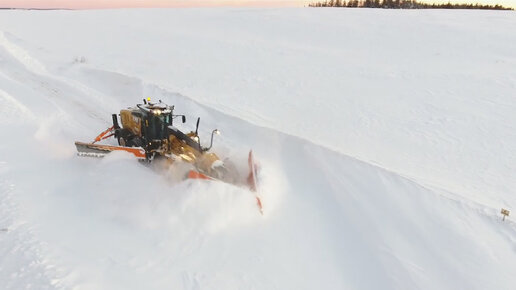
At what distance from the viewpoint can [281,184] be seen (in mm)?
8922

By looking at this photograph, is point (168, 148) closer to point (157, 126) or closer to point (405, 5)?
point (157, 126)

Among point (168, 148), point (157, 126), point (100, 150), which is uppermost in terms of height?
point (157, 126)

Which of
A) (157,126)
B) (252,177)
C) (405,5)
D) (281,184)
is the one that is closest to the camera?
(252,177)

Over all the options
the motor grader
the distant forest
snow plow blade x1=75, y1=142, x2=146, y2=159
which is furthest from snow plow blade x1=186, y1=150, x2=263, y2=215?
the distant forest

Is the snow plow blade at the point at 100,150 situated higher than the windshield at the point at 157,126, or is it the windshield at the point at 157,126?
the windshield at the point at 157,126

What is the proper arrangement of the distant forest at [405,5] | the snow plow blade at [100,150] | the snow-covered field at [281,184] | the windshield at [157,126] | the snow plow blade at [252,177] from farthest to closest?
the distant forest at [405,5], the windshield at [157,126], the snow plow blade at [100,150], the snow plow blade at [252,177], the snow-covered field at [281,184]

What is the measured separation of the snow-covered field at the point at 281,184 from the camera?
20.8 feet

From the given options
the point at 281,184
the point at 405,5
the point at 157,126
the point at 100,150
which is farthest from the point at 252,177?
the point at 405,5

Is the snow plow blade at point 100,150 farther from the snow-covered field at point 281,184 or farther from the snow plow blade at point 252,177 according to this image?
the snow plow blade at point 252,177

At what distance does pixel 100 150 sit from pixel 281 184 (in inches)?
183

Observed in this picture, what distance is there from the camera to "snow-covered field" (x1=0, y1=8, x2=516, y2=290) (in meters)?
6.35

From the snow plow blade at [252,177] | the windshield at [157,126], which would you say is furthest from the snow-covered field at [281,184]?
the windshield at [157,126]

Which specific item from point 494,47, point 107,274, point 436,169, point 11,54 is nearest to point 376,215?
point 436,169

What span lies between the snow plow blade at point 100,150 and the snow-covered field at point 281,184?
27 cm
